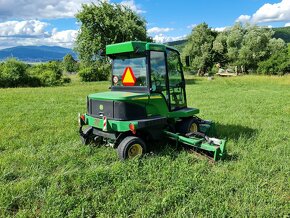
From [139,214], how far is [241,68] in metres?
43.0

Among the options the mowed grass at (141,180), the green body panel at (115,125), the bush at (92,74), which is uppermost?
the bush at (92,74)

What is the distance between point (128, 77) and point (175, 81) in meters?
1.03

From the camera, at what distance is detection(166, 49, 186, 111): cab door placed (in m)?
6.04

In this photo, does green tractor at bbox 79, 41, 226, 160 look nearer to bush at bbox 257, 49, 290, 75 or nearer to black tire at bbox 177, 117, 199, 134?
black tire at bbox 177, 117, 199, 134

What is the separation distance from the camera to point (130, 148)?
527cm

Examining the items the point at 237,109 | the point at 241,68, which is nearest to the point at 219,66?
the point at 241,68

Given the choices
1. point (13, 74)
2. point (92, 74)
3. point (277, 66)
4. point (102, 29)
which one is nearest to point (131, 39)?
point (102, 29)

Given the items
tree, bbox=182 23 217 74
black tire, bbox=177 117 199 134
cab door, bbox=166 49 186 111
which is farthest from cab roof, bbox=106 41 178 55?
tree, bbox=182 23 217 74

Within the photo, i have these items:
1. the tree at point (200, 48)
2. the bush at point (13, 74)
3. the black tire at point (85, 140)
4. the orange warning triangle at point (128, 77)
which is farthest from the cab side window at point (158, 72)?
the tree at point (200, 48)

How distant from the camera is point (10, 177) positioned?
15.1 ft

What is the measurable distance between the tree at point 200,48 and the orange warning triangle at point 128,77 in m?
39.3

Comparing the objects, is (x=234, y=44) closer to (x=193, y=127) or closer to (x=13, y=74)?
(x=13, y=74)

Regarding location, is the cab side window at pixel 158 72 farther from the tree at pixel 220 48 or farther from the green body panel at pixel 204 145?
the tree at pixel 220 48

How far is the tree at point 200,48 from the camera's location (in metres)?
44.1
